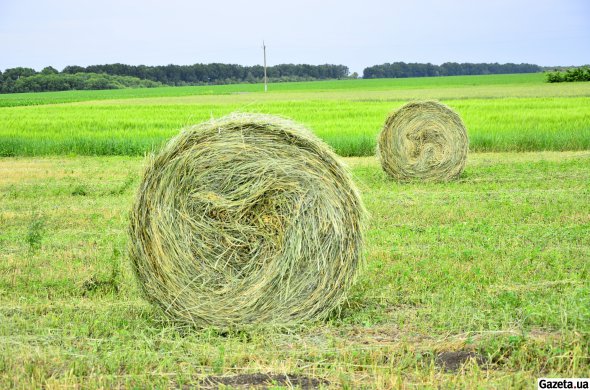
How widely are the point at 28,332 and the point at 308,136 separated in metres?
2.75

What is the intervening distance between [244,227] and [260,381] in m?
1.69

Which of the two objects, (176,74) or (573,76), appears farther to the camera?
(176,74)

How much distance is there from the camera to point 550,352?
5.14 meters

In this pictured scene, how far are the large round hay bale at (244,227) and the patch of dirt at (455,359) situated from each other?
4.28ft

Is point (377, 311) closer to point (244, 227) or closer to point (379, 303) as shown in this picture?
point (379, 303)

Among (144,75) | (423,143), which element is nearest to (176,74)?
(144,75)

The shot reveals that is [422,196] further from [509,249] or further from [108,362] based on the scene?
[108,362]

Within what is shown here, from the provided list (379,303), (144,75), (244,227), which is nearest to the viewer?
(244,227)

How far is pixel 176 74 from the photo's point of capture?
99.7m

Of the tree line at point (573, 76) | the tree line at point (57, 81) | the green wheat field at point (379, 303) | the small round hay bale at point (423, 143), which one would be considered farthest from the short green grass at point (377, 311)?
the tree line at point (57, 81)

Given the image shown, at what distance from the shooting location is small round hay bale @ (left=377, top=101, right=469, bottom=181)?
14.9 m

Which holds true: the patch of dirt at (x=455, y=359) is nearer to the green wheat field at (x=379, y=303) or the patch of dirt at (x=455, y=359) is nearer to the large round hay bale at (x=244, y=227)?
the green wheat field at (x=379, y=303)

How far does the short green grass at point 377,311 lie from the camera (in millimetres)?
5066

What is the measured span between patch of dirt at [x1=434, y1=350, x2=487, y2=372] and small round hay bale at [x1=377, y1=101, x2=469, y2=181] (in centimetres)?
979
